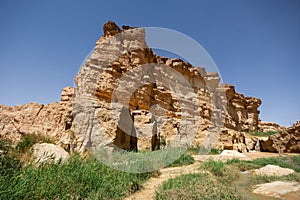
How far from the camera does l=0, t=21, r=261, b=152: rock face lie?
8.51m

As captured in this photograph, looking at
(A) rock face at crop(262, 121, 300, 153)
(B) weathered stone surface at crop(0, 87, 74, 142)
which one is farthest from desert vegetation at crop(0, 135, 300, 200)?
(A) rock face at crop(262, 121, 300, 153)

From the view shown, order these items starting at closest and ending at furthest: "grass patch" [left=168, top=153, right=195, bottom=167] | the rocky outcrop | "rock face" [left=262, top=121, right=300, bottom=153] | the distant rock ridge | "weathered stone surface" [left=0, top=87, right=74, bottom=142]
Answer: "grass patch" [left=168, top=153, right=195, bottom=167]
"weathered stone surface" [left=0, top=87, right=74, bottom=142]
the distant rock ridge
"rock face" [left=262, top=121, right=300, bottom=153]
the rocky outcrop

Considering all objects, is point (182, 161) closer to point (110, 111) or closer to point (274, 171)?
point (274, 171)

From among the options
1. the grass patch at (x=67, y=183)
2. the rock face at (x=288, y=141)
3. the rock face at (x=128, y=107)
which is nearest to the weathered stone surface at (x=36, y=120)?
the rock face at (x=128, y=107)

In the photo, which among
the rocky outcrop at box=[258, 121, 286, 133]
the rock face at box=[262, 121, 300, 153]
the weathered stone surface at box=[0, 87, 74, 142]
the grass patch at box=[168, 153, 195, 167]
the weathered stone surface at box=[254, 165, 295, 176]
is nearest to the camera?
the weathered stone surface at box=[254, 165, 295, 176]

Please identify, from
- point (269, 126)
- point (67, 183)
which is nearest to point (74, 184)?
point (67, 183)

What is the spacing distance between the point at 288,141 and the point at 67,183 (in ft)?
54.5

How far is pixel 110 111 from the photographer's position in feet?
31.1

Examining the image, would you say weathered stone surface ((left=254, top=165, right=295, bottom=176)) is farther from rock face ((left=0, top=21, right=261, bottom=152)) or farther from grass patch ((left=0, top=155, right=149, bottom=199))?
rock face ((left=0, top=21, right=261, bottom=152))

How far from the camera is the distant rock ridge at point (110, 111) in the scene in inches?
331

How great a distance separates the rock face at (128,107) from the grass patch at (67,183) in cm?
462

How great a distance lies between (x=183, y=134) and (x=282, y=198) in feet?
38.9

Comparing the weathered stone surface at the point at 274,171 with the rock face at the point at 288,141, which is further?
the rock face at the point at 288,141

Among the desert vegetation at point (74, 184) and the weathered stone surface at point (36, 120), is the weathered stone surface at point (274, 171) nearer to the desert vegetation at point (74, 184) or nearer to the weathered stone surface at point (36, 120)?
the desert vegetation at point (74, 184)
